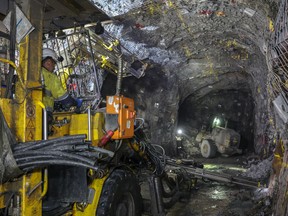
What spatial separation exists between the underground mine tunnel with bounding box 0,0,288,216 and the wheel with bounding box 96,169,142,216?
0.5 inches

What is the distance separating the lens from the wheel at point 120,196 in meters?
3.23

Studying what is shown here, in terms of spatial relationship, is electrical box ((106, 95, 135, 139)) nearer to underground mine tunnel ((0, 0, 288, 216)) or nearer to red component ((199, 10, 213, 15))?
underground mine tunnel ((0, 0, 288, 216))

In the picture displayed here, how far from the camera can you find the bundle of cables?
225cm

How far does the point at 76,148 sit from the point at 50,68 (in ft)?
5.40

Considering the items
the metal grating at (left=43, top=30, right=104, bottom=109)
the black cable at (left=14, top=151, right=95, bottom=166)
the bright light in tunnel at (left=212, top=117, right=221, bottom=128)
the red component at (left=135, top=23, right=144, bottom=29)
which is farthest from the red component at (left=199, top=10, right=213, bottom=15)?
Answer: the bright light in tunnel at (left=212, top=117, right=221, bottom=128)

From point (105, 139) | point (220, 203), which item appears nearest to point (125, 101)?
point (105, 139)

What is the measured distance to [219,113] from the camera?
16156mm

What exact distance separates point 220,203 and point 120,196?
3.03m

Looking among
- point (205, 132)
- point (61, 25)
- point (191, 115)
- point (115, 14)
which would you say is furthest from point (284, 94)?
point (191, 115)

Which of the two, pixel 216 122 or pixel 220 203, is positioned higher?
pixel 216 122

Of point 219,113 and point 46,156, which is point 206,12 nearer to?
point 46,156

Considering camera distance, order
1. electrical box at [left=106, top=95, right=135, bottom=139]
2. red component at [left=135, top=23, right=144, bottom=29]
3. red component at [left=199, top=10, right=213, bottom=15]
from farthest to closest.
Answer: red component at [left=135, top=23, right=144, bottom=29] → red component at [left=199, top=10, right=213, bottom=15] → electrical box at [left=106, top=95, right=135, bottom=139]

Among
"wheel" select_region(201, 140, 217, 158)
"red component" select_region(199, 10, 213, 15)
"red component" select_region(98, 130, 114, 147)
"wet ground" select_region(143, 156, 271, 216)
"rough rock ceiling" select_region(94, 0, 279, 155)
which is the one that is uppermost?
"red component" select_region(199, 10, 213, 15)

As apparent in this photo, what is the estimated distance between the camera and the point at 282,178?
4.07 meters
